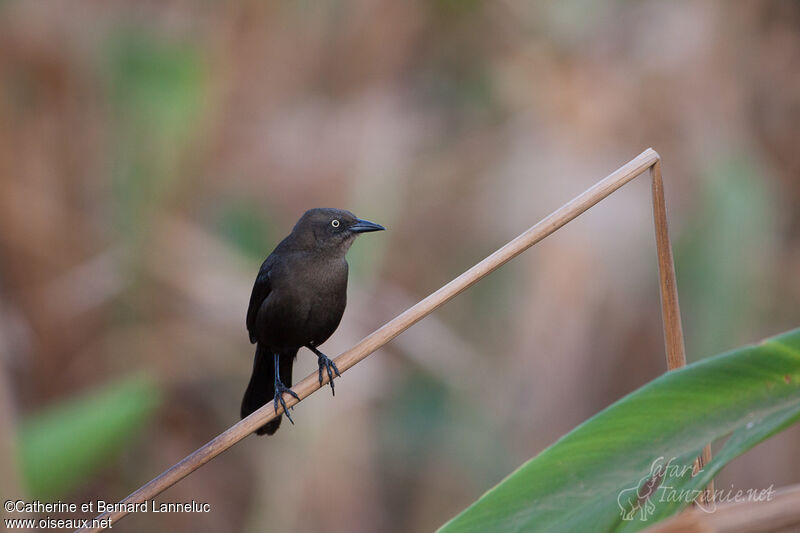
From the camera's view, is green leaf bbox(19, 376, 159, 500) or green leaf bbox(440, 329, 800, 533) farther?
green leaf bbox(19, 376, 159, 500)

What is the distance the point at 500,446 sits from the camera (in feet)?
14.7

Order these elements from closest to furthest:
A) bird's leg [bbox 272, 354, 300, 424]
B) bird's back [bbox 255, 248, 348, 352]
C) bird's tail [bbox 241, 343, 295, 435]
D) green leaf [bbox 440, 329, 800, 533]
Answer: green leaf [bbox 440, 329, 800, 533], bird's leg [bbox 272, 354, 300, 424], bird's back [bbox 255, 248, 348, 352], bird's tail [bbox 241, 343, 295, 435]

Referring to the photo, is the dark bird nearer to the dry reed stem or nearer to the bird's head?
the bird's head

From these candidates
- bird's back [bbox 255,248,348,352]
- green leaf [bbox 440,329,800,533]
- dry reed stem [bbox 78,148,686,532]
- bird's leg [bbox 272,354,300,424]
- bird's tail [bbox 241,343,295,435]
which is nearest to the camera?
green leaf [bbox 440,329,800,533]

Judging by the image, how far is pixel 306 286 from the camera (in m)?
3.32

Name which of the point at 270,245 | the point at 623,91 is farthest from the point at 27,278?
the point at 623,91

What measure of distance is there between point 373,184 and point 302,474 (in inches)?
59.3

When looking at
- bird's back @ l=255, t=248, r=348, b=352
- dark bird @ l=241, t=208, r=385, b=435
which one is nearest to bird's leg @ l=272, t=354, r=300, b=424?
dark bird @ l=241, t=208, r=385, b=435

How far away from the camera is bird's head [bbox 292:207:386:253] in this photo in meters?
3.40

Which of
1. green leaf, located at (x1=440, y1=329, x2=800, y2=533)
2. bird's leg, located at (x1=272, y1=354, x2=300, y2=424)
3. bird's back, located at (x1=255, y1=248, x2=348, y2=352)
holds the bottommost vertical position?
green leaf, located at (x1=440, y1=329, x2=800, y2=533)

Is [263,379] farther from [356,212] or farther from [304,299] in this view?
[356,212]

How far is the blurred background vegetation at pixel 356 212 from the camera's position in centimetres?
423

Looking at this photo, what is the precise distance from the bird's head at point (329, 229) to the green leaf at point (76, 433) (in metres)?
0.94

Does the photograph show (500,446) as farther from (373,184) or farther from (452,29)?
(452,29)
